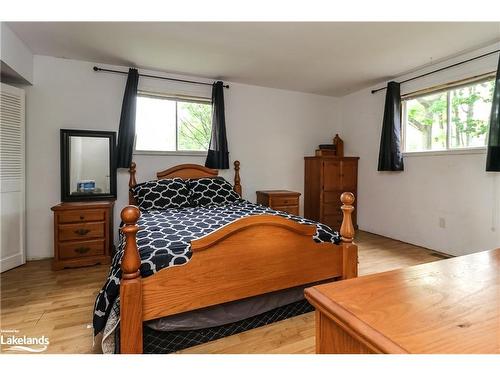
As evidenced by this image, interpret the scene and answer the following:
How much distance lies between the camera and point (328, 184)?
4.01 meters

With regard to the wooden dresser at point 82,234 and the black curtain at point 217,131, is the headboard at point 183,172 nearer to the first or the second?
the black curtain at point 217,131

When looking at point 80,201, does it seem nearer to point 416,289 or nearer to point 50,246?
point 50,246

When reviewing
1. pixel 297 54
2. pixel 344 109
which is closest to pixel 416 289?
pixel 297 54

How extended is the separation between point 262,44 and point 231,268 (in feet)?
7.28

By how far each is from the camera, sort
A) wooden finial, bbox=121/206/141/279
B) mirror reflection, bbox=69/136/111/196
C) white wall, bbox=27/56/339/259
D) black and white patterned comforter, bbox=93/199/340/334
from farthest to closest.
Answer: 1. mirror reflection, bbox=69/136/111/196
2. white wall, bbox=27/56/339/259
3. black and white patterned comforter, bbox=93/199/340/334
4. wooden finial, bbox=121/206/141/279

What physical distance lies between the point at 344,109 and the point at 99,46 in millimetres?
3698

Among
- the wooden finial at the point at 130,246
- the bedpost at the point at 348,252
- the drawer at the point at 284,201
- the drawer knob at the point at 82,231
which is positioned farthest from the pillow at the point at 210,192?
the wooden finial at the point at 130,246

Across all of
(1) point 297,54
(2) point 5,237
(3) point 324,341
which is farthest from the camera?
(1) point 297,54

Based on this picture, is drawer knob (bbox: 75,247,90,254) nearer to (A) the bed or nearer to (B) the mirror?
(B) the mirror

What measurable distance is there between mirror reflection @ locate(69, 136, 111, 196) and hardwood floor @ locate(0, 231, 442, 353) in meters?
0.90

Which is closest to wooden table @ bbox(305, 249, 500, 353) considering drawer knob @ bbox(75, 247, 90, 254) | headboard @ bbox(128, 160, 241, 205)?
drawer knob @ bbox(75, 247, 90, 254)

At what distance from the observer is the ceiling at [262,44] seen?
2.31 metres

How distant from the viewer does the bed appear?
4.31 ft

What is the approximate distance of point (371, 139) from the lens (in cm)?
404
